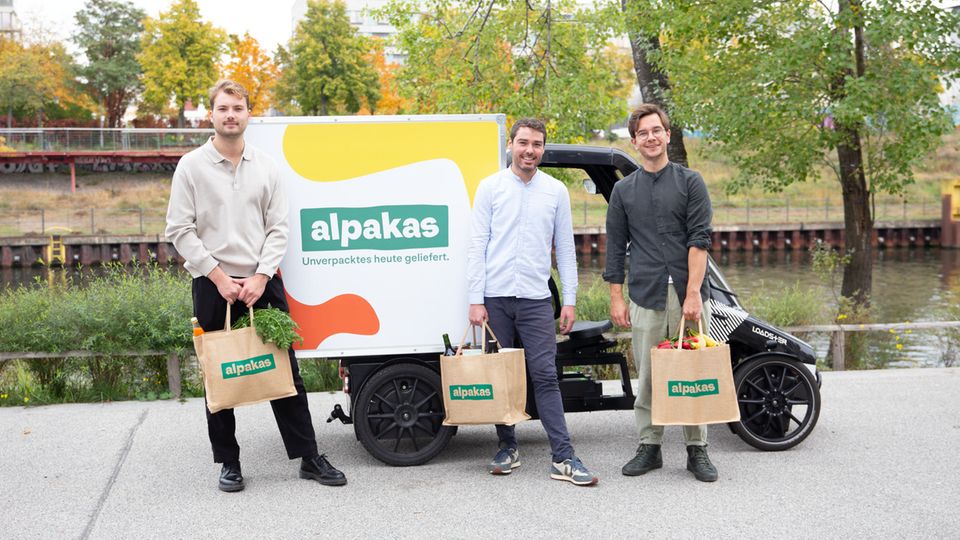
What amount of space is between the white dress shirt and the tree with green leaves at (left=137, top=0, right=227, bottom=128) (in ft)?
169

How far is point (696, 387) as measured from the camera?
17.5 ft

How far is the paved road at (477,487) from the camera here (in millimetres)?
4781

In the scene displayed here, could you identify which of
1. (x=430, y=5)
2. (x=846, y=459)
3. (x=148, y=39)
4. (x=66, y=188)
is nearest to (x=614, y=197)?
(x=846, y=459)

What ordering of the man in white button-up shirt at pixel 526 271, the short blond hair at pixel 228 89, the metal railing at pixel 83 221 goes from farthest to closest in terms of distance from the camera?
the metal railing at pixel 83 221, the man in white button-up shirt at pixel 526 271, the short blond hair at pixel 228 89

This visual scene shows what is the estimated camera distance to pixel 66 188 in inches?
2013

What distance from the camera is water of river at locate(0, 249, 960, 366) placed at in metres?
13.5

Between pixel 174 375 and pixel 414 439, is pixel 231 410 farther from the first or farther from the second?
pixel 174 375

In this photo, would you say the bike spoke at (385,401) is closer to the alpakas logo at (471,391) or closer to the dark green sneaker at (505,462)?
the alpakas logo at (471,391)

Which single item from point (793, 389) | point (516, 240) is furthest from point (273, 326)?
point (793, 389)

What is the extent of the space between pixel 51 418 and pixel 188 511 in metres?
2.63

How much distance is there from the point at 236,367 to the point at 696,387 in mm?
2444

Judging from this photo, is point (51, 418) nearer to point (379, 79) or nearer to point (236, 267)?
Answer: point (236, 267)

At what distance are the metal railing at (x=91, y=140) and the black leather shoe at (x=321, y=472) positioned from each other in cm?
4571

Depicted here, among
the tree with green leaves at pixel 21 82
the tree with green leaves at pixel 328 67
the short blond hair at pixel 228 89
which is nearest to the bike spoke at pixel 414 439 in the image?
the short blond hair at pixel 228 89
